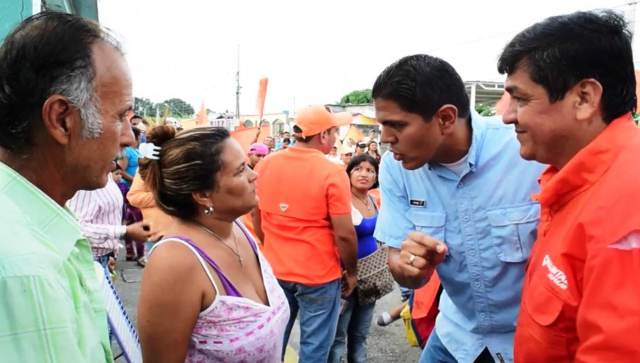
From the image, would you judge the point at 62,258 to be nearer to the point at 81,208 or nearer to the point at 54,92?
the point at 54,92

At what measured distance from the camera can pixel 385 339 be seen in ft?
15.4

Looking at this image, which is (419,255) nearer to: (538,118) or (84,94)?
(538,118)

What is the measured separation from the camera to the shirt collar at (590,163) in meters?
1.22

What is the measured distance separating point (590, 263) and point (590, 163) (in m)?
0.29

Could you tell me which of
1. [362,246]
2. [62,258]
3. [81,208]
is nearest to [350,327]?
[362,246]

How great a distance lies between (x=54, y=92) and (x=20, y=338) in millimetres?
513

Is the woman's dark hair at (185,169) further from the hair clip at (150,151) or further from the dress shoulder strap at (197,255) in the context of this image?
the dress shoulder strap at (197,255)

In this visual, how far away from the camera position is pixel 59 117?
103 centimetres

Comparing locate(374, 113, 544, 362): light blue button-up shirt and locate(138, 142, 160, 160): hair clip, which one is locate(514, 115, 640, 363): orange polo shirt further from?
locate(138, 142, 160, 160): hair clip

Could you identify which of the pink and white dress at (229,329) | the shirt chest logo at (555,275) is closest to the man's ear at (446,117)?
the shirt chest logo at (555,275)

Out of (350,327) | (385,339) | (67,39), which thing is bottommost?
(385,339)

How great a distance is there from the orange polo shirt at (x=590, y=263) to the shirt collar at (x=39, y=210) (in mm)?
1137

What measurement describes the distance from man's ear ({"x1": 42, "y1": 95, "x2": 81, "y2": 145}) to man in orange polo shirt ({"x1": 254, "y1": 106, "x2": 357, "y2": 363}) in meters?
2.33

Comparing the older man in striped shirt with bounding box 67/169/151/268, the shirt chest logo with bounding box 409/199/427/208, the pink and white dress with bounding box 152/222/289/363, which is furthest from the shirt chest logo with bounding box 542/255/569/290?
the older man in striped shirt with bounding box 67/169/151/268
